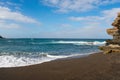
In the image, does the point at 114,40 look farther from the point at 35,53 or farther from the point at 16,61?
the point at 35,53

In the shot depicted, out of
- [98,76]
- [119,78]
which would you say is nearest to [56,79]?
[98,76]

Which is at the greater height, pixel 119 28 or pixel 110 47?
pixel 119 28

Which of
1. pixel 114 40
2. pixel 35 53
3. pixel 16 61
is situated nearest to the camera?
pixel 16 61

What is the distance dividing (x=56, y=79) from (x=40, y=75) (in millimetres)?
1189

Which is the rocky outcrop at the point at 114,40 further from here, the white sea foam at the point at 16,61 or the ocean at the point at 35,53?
the white sea foam at the point at 16,61

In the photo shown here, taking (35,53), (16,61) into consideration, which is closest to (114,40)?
(16,61)

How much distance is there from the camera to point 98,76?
8664 millimetres

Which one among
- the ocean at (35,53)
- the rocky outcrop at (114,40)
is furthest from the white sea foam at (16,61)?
the rocky outcrop at (114,40)

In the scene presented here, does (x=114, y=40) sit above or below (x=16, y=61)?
above

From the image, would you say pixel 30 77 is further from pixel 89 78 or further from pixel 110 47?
pixel 110 47

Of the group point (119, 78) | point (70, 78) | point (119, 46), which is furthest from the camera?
point (119, 46)

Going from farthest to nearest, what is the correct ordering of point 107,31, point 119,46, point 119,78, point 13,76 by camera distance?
point 107,31 < point 119,46 < point 13,76 < point 119,78

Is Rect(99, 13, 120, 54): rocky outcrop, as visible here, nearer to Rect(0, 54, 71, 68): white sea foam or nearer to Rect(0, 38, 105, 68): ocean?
Rect(0, 38, 105, 68): ocean

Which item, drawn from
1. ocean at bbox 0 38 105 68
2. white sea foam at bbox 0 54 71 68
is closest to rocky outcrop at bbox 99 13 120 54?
ocean at bbox 0 38 105 68
